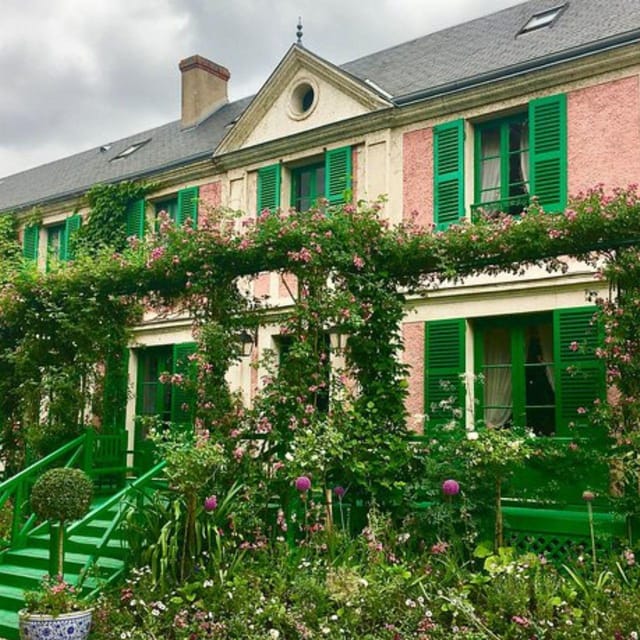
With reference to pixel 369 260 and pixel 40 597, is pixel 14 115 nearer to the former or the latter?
pixel 369 260

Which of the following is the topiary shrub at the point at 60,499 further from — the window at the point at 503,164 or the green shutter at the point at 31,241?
the green shutter at the point at 31,241

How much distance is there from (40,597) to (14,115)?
18177 millimetres

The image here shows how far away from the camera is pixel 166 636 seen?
19.0 feet

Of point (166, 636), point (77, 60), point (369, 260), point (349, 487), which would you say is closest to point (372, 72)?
point (77, 60)

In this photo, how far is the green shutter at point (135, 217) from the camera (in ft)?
49.7

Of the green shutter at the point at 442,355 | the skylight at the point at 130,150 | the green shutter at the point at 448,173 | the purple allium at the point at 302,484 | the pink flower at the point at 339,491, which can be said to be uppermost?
the skylight at the point at 130,150

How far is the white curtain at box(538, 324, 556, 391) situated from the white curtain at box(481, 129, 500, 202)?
2.00 meters

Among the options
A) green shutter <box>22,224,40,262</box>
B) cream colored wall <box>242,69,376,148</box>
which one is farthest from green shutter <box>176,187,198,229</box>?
green shutter <box>22,224,40,262</box>

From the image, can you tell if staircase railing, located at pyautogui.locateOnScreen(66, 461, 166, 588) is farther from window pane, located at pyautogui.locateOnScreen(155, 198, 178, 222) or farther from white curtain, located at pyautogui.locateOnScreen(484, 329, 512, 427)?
window pane, located at pyautogui.locateOnScreen(155, 198, 178, 222)

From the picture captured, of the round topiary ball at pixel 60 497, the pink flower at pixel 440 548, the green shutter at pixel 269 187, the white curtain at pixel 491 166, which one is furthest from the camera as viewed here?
the green shutter at pixel 269 187

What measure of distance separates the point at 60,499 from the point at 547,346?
6507 millimetres

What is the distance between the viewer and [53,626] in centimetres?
566

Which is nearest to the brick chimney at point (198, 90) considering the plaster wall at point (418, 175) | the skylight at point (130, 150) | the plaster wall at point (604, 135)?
the skylight at point (130, 150)

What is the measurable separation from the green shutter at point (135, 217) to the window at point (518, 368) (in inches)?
262
